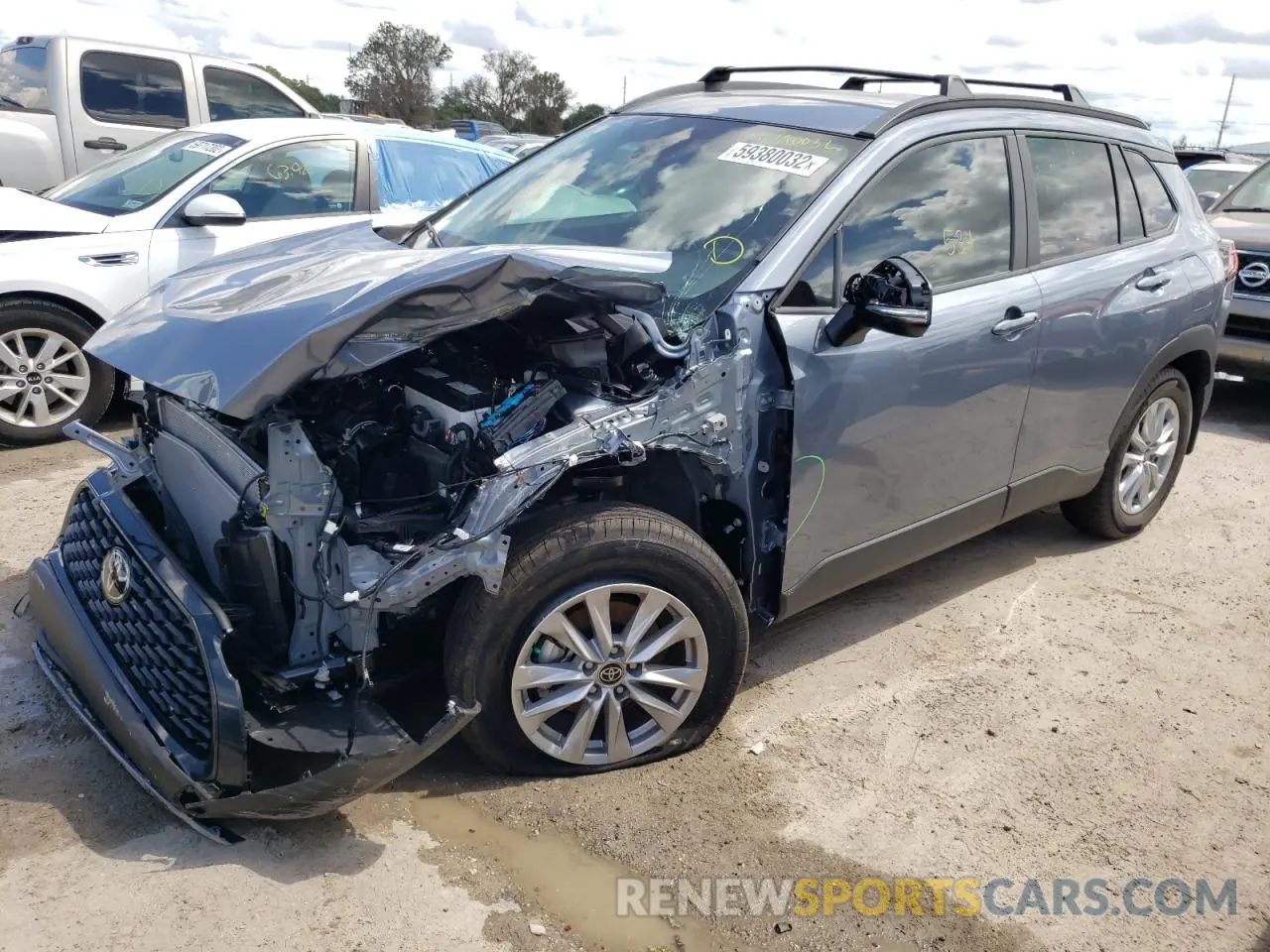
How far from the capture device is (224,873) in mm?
2697

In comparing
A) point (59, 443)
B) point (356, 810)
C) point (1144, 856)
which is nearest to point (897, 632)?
point (1144, 856)

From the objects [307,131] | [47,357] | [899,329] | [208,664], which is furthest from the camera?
[307,131]

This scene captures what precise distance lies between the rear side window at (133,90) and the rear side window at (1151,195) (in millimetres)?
7566

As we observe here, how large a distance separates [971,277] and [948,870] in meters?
2.06

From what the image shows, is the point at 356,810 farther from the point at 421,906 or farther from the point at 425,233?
the point at 425,233

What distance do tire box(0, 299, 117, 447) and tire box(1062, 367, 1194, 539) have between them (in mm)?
5272

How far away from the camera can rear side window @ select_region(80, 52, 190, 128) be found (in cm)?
857

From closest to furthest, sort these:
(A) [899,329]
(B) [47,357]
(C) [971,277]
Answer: (A) [899,329]
(C) [971,277]
(B) [47,357]

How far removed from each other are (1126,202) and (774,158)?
195cm

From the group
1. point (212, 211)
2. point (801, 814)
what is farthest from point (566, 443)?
point (212, 211)

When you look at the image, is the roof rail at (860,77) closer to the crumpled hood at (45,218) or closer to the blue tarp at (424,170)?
the blue tarp at (424,170)

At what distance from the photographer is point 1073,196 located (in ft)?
14.2

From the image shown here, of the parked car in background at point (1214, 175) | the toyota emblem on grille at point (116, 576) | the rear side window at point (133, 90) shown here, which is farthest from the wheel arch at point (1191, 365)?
the parked car in background at point (1214, 175)

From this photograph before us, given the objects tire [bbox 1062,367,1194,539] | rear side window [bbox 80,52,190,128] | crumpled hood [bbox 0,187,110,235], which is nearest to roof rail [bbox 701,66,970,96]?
tire [bbox 1062,367,1194,539]
